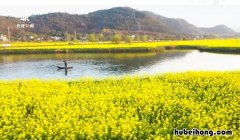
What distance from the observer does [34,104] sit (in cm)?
1969

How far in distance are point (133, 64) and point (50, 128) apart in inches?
2161

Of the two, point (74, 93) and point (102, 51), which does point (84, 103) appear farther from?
point (102, 51)

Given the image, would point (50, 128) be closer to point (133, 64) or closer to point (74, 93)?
point (74, 93)

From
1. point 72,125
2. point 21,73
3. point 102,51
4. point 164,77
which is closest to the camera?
point 72,125

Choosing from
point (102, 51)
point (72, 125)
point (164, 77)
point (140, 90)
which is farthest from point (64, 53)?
point (72, 125)

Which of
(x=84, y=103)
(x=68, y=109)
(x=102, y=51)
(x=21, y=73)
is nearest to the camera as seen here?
(x=68, y=109)

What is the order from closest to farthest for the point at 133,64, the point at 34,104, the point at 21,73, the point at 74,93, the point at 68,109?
the point at 68,109 → the point at 34,104 → the point at 74,93 → the point at 21,73 → the point at 133,64

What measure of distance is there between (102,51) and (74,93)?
247ft

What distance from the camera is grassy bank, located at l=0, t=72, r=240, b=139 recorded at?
547 inches

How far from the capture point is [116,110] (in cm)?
1709

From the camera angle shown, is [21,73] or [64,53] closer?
[21,73]

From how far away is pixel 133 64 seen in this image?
6856cm

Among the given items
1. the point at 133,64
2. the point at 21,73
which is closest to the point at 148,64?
the point at 133,64

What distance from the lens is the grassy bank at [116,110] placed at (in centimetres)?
1390
